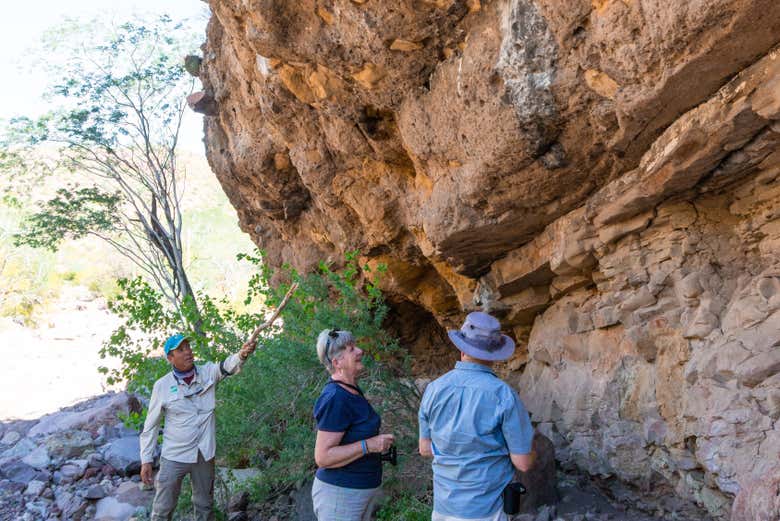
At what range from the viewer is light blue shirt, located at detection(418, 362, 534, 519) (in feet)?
10.00

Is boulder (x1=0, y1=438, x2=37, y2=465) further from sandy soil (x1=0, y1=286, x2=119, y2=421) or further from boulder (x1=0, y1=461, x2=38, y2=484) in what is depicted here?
sandy soil (x1=0, y1=286, x2=119, y2=421)

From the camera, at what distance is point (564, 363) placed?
19.6ft

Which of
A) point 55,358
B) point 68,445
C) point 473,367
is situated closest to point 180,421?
point 473,367

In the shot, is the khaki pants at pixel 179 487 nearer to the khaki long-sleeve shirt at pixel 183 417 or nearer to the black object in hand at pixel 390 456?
the khaki long-sleeve shirt at pixel 183 417

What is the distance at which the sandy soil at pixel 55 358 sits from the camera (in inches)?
714

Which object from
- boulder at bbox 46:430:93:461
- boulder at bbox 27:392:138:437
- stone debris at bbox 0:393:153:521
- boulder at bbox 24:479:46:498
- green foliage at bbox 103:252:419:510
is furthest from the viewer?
boulder at bbox 27:392:138:437

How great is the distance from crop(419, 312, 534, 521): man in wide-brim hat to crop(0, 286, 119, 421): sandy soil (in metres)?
15.3

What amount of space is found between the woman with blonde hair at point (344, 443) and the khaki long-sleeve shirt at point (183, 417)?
1927mm

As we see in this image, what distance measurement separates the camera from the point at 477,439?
10.1 feet

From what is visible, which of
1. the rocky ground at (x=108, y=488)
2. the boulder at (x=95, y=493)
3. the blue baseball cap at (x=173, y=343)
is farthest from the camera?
the boulder at (x=95, y=493)

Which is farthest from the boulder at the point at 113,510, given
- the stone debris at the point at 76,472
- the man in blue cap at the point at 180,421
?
the man in blue cap at the point at 180,421

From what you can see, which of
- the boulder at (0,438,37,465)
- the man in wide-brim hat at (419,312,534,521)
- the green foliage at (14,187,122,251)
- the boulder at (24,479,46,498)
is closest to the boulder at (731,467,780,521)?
the man in wide-brim hat at (419,312,534,521)

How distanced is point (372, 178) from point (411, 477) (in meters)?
3.15

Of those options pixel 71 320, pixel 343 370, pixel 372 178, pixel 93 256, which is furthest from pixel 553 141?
pixel 93 256
